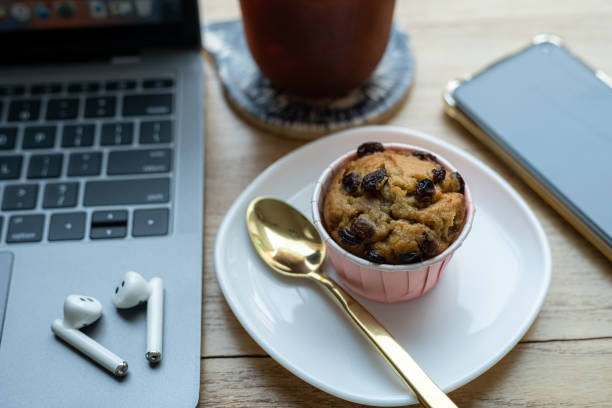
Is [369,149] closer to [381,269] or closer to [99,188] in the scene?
[381,269]

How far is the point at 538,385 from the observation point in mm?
604

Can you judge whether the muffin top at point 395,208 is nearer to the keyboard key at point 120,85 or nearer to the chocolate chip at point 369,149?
the chocolate chip at point 369,149

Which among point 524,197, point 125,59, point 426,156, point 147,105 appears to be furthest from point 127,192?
point 524,197

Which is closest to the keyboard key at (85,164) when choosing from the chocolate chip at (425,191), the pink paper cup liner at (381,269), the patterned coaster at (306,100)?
the patterned coaster at (306,100)

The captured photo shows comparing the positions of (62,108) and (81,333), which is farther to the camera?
(62,108)

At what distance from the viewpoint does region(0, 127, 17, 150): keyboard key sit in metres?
0.79

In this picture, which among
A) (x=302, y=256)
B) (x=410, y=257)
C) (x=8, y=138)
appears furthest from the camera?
(x=8, y=138)

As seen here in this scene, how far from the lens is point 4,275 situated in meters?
0.67

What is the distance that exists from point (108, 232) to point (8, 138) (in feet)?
0.73

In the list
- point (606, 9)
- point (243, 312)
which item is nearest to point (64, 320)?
point (243, 312)

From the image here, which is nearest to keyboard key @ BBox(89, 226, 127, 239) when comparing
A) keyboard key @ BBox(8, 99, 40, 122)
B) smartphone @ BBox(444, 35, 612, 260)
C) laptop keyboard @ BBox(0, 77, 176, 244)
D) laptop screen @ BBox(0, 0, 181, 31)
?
laptop keyboard @ BBox(0, 77, 176, 244)

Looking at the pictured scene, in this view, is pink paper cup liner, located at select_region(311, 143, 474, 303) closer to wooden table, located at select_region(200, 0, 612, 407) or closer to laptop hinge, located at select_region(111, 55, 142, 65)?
wooden table, located at select_region(200, 0, 612, 407)

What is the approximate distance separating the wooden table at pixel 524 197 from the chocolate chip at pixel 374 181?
21cm

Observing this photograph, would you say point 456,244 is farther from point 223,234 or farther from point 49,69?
point 49,69
